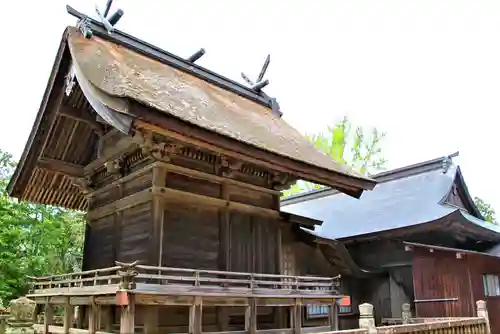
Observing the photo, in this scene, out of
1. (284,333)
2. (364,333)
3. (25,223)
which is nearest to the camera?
(364,333)

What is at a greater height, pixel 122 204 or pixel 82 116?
pixel 82 116

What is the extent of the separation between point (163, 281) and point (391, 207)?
34.5 feet

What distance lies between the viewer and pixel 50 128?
1000 centimetres

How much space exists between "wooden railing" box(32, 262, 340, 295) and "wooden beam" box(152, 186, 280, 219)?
137 cm

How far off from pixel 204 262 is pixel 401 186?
11188 millimetres

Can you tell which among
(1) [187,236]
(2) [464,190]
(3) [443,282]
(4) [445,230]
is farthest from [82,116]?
(2) [464,190]

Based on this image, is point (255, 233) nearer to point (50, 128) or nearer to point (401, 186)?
point (50, 128)

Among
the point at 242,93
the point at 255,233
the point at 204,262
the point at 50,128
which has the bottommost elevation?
the point at 204,262

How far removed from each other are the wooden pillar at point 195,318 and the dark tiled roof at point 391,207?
8.35 meters

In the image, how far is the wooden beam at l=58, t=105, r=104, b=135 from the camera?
9.69m

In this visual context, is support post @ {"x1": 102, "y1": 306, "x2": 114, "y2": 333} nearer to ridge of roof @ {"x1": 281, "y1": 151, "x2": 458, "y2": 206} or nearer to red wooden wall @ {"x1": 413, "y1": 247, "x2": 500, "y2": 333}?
red wooden wall @ {"x1": 413, "y1": 247, "x2": 500, "y2": 333}

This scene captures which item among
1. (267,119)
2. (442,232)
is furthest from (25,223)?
(442,232)

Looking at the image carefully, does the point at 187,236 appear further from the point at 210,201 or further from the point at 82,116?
the point at 82,116

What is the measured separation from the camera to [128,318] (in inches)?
245
